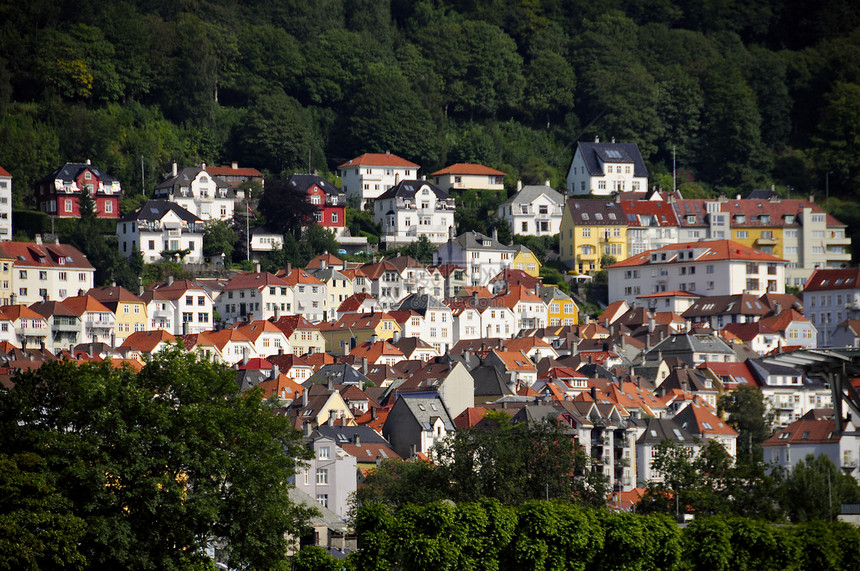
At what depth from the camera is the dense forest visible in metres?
138

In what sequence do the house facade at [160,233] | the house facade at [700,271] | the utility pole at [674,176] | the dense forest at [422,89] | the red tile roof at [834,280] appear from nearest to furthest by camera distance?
the red tile roof at [834,280] → the house facade at [160,233] → the house facade at [700,271] → the dense forest at [422,89] → the utility pole at [674,176]

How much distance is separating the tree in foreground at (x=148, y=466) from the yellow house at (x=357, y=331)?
6557 centimetres

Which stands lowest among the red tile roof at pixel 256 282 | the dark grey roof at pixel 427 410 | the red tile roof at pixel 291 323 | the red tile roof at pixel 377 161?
the dark grey roof at pixel 427 410

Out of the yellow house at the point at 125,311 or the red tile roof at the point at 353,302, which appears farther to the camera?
the red tile roof at the point at 353,302

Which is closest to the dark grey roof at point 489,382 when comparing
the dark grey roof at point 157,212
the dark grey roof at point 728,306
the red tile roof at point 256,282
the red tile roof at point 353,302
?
the red tile roof at point 353,302

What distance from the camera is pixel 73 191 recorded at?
12512 centimetres

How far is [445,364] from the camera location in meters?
96.1

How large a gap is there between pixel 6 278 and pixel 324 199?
25341 millimetres

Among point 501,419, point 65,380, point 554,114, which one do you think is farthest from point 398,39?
point 65,380

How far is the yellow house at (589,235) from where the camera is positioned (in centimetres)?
A: 13238

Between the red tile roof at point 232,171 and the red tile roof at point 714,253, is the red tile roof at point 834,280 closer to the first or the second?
the red tile roof at point 714,253

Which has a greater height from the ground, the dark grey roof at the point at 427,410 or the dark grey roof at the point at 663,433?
the dark grey roof at the point at 427,410

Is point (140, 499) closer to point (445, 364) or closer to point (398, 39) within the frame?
point (445, 364)

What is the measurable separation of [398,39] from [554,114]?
51.6 ft
